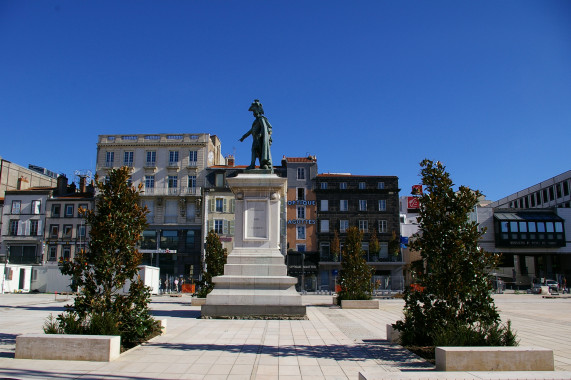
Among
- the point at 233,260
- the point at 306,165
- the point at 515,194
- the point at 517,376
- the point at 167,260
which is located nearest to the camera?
the point at 517,376

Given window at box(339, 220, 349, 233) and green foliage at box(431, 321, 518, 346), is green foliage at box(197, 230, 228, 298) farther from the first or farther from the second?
window at box(339, 220, 349, 233)

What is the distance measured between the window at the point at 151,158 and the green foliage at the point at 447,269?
53.3m

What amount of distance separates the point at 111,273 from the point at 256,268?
8.08 m

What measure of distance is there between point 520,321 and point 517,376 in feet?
40.9

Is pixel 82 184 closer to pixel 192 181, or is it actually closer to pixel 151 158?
pixel 151 158

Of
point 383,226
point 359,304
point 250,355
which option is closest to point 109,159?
point 383,226

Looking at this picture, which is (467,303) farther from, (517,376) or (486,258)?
(517,376)

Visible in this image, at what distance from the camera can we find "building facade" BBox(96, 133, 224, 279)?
56.9m

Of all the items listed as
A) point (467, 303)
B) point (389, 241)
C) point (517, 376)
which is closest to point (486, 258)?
point (467, 303)

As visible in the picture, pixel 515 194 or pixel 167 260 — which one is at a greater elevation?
pixel 515 194

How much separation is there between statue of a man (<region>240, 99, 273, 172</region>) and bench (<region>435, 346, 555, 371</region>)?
13148 mm

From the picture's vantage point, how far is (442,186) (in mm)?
10047

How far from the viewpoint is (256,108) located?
20.5m

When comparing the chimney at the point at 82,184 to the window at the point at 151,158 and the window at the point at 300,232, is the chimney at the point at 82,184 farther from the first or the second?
the window at the point at 300,232
